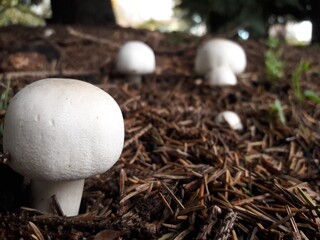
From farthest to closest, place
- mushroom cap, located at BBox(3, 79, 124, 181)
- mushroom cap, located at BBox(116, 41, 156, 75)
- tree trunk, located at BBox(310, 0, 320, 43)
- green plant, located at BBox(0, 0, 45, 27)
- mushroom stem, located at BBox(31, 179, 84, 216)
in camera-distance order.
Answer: tree trunk, located at BBox(310, 0, 320, 43), green plant, located at BBox(0, 0, 45, 27), mushroom cap, located at BBox(116, 41, 156, 75), mushroom stem, located at BBox(31, 179, 84, 216), mushroom cap, located at BBox(3, 79, 124, 181)

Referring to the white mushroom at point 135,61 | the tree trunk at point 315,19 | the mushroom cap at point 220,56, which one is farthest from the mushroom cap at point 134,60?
the tree trunk at point 315,19

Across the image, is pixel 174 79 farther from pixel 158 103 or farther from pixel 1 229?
pixel 1 229

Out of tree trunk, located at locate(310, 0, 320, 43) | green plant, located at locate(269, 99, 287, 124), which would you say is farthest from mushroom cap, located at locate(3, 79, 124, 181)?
tree trunk, located at locate(310, 0, 320, 43)

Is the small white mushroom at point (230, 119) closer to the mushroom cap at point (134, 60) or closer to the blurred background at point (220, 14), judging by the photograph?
the mushroom cap at point (134, 60)

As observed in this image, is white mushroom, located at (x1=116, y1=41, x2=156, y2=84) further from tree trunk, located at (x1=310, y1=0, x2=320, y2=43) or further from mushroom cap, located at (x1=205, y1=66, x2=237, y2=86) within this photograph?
A: tree trunk, located at (x1=310, y1=0, x2=320, y2=43)

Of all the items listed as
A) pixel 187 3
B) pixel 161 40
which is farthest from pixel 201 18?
pixel 161 40
